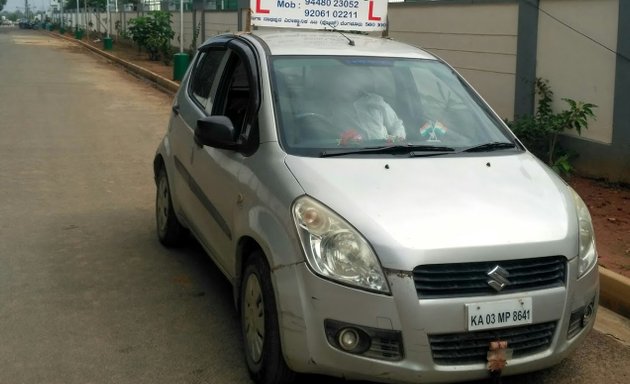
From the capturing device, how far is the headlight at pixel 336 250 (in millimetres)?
3189

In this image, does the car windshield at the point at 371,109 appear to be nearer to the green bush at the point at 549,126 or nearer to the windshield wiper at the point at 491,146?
the windshield wiper at the point at 491,146

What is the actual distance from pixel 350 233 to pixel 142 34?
2513cm

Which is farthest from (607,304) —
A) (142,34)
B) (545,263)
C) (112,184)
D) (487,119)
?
(142,34)

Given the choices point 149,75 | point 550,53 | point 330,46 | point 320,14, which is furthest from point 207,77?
point 149,75

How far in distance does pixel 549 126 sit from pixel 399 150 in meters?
4.51

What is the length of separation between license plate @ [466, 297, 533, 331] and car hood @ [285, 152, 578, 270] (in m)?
0.19

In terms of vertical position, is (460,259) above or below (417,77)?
below

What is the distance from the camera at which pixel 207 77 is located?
5.38 m

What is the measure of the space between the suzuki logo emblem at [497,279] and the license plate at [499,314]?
7cm

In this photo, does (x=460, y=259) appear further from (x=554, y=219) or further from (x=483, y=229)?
(x=554, y=219)

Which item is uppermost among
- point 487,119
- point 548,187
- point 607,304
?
point 487,119

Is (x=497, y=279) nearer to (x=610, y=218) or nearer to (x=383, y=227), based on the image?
(x=383, y=227)

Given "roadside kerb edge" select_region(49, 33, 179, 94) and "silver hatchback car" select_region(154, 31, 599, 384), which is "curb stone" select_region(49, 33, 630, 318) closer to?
"silver hatchback car" select_region(154, 31, 599, 384)

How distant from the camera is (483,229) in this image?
3.32 meters
